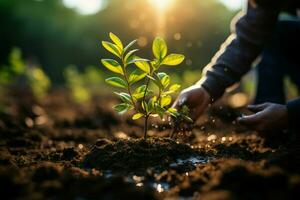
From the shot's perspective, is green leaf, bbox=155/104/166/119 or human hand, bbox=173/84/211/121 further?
human hand, bbox=173/84/211/121

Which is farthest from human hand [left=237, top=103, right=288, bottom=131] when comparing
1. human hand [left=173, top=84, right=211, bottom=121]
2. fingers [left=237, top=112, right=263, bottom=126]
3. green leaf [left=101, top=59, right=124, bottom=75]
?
green leaf [left=101, top=59, right=124, bottom=75]

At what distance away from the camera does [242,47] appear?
126 inches

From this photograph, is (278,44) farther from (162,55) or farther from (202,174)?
(202,174)

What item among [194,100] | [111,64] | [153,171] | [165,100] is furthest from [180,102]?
[153,171]

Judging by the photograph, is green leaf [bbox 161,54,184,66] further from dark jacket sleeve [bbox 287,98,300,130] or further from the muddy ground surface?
dark jacket sleeve [bbox 287,98,300,130]

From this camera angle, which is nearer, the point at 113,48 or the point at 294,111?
the point at 113,48

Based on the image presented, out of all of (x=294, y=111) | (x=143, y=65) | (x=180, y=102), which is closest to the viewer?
(x=143, y=65)

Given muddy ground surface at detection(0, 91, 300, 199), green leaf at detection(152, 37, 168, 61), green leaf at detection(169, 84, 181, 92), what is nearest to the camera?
muddy ground surface at detection(0, 91, 300, 199)

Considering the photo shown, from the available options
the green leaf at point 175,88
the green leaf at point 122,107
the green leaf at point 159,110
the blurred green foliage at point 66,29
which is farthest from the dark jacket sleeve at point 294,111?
the blurred green foliage at point 66,29

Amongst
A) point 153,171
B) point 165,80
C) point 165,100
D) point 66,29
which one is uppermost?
point 66,29

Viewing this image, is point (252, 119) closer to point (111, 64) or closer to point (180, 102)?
point (180, 102)

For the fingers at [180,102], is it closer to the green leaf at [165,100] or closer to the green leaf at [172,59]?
the green leaf at [165,100]

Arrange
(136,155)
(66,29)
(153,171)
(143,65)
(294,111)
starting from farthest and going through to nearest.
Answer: (66,29), (294,111), (143,65), (136,155), (153,171)

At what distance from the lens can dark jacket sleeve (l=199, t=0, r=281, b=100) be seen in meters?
3.10
